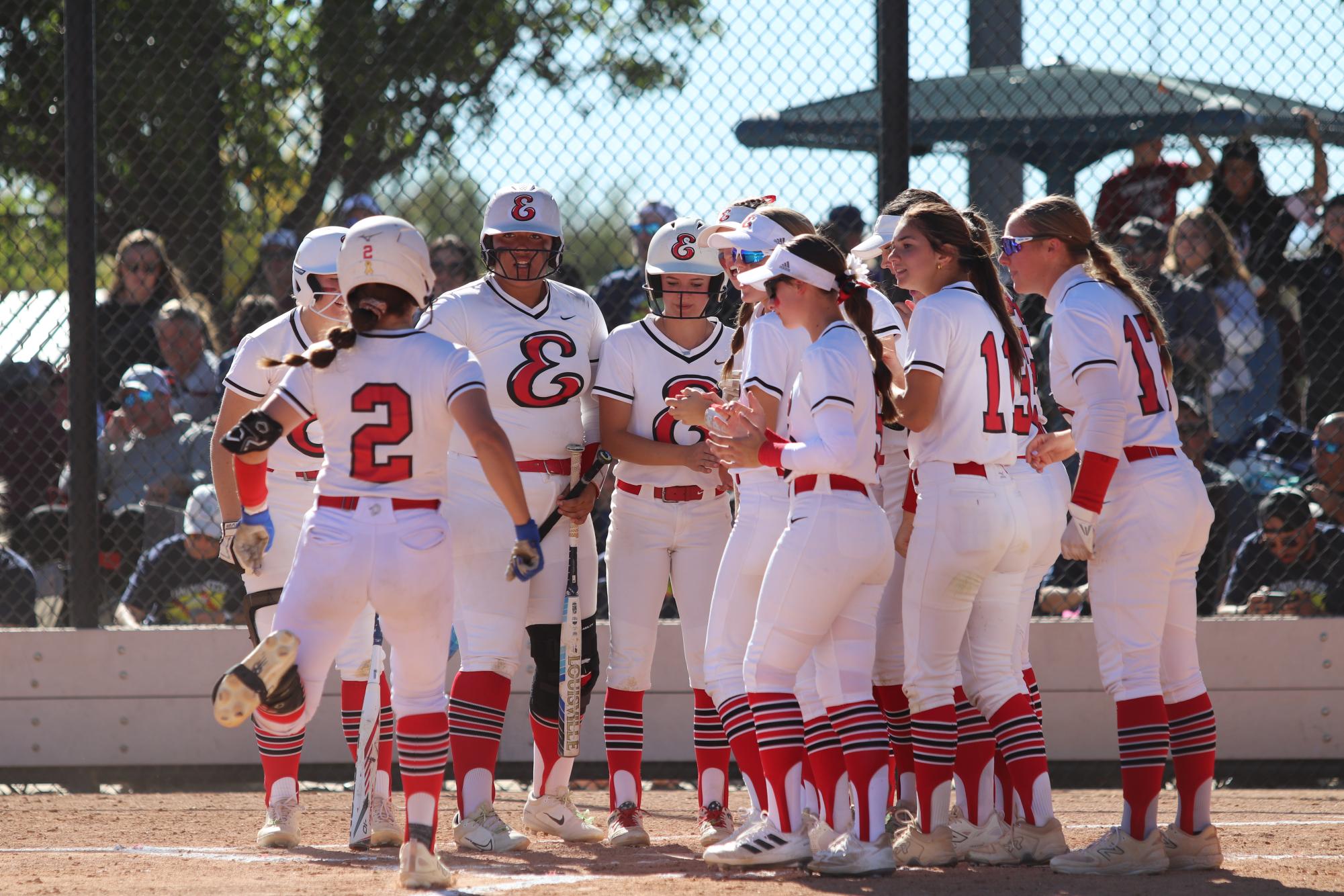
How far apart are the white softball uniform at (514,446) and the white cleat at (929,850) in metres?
1.44

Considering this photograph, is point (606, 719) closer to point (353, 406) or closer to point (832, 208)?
point (353, 406)

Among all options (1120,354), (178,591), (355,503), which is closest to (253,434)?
(355,503)

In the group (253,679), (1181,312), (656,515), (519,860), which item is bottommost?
(519,860)

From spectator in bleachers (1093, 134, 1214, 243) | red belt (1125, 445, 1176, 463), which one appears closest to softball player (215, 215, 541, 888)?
red belt (1125, 445, 1176, 463)

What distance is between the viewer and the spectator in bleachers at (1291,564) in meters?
6.68

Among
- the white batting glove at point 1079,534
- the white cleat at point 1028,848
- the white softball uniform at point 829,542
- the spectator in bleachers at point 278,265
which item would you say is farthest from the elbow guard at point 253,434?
the spectator in bleachers at point 278,265

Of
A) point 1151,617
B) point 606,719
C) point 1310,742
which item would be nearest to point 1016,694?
point 1151,617

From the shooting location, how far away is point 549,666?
17.2 feet

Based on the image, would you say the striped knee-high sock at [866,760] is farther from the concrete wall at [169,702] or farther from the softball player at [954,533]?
the concrete wall at [169,702]

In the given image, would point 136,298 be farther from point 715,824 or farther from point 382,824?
point 715,824

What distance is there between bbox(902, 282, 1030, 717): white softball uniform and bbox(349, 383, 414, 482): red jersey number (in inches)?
61.5

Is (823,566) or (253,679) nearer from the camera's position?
(253,679)

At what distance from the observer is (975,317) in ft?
14.8

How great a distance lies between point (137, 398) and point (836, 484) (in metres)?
4.22
